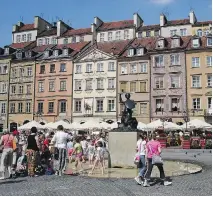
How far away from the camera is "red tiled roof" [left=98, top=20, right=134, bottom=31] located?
55378mm

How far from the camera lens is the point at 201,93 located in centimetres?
4219

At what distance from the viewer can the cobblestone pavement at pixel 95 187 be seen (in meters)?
8.55

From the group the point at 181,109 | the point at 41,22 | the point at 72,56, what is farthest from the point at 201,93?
the point at 41,22

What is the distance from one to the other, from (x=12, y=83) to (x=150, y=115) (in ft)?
69.4

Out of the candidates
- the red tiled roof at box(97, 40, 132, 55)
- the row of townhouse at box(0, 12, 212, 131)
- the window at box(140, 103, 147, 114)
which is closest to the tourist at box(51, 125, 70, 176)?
the row of townhouse at box(0, 12, 212, 131)

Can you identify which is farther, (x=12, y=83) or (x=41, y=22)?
(x=41, y=22)

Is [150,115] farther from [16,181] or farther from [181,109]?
[16,181]

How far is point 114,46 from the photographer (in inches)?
2016

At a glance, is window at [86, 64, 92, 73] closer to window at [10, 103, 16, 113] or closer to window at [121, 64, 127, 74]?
window at [121, 64, 127, 74]

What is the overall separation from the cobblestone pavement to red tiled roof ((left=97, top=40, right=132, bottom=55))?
3811cm

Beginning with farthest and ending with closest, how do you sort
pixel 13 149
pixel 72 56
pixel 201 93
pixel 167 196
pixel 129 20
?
pixel 129 20 < pixel 72 56 < pixel 201 93 < pixel 13 149 < pixel 167 196

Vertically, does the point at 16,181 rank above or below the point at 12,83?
below

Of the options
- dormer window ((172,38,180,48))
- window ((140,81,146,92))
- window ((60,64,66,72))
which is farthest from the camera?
window ((60,64,66,72))

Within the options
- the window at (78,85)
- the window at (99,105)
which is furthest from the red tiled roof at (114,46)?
the window at (99,105)
